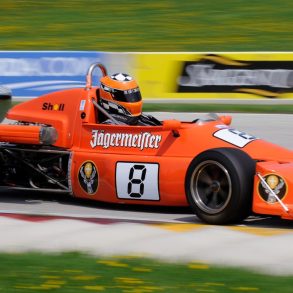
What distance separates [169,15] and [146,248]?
19.1 m

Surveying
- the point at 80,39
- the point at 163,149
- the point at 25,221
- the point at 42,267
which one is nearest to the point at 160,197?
the point at 163,149

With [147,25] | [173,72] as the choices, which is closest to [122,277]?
[173,72]

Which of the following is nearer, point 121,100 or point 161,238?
point 161,238

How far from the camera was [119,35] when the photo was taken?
75.4 feet

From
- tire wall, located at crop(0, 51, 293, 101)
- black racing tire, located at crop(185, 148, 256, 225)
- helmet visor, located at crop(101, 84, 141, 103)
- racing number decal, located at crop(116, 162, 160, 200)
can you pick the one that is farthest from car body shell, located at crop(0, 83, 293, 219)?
tire wall, located at crop(0, 51, 293, 101)

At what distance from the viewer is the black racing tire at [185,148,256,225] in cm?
701

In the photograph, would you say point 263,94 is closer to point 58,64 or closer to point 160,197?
point 58,64

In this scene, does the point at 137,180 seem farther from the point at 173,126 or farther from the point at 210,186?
the point at 210,186

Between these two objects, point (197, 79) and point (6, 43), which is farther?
point (6, 43)

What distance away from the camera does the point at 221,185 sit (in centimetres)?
720

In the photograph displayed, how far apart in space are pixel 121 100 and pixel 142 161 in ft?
3.02

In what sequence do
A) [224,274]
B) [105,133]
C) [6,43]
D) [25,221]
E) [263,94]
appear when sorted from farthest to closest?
[6,43] < [263,94] < [105,133] < [25,221] < [224,274]

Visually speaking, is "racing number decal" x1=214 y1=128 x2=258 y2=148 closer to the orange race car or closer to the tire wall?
the orange race car

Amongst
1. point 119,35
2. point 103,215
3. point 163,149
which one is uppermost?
point 119,35
